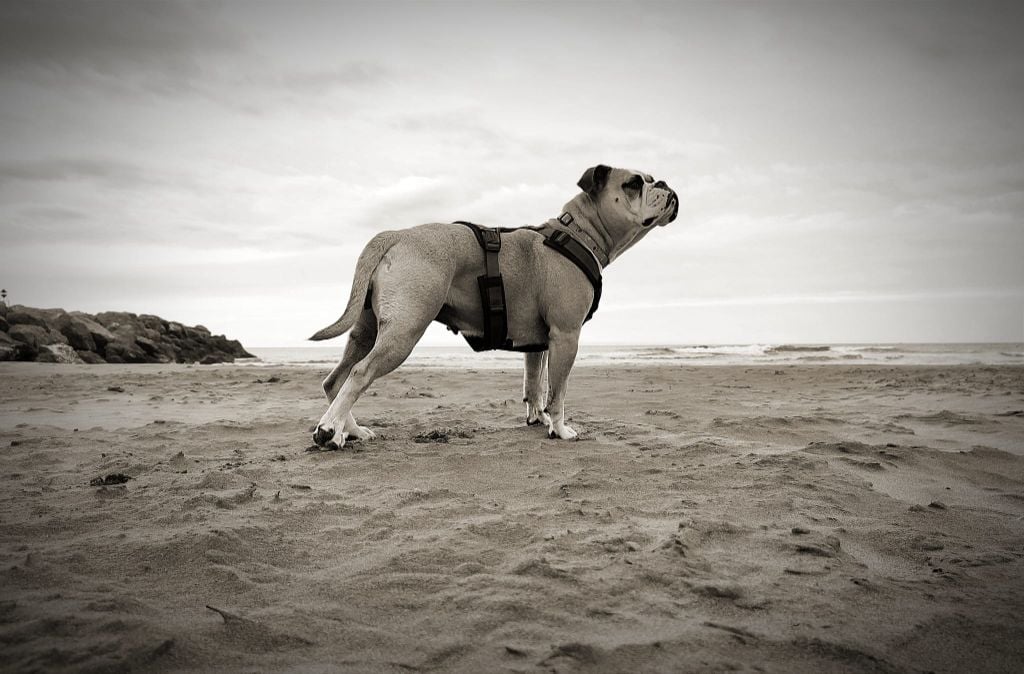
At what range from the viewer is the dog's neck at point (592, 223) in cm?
495

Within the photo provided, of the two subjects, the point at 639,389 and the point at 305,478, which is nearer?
the point at 305,478

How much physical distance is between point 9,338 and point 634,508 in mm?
20587

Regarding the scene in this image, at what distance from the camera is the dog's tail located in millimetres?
4070

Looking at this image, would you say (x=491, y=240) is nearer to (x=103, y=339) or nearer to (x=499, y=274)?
(x=499, y=274)

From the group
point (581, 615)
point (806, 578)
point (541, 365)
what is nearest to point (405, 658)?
point (581, 615)

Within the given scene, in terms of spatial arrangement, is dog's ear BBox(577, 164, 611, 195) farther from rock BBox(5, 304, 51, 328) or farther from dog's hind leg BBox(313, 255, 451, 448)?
rock BBox(5, 304, 51, 328)

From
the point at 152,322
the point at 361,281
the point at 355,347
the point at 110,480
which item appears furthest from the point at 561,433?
the point at 152,322

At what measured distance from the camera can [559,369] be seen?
452 centimetres

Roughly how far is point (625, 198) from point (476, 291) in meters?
1.71

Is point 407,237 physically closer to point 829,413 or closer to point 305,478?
point 305,478

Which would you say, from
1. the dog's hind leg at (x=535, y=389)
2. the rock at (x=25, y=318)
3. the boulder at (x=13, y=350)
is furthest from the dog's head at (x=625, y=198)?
the rock at (x=25, y=318)

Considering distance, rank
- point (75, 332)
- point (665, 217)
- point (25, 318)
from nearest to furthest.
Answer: point (665, 217)
point (25, 318)
point (75, 332)

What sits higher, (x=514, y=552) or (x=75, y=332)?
(x=75, y=332)

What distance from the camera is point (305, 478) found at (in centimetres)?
311
